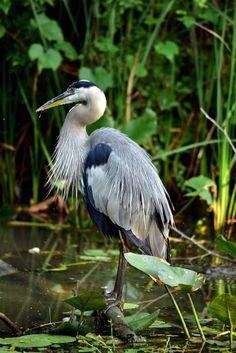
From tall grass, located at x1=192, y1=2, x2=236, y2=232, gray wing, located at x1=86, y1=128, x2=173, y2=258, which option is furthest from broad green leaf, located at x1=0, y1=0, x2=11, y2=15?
gray wing, located at x1=86, y1=128, x2=173, y2=258

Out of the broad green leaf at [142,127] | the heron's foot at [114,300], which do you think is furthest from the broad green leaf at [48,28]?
the heron's foot at [114,300]

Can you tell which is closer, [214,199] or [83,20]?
[214,199]

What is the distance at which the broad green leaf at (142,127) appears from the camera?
267 inches

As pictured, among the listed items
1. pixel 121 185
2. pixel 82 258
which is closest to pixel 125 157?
pixel 121 185

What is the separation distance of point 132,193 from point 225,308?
3.99ft

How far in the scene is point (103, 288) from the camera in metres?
5.50

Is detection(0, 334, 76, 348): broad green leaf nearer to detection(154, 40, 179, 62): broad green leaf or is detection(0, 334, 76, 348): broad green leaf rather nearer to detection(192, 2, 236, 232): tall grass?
detection(192, 2, 236, 232): tall grass

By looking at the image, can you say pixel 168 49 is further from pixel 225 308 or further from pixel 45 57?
pixel 225 308

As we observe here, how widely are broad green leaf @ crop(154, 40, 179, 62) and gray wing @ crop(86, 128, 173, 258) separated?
2.02 metres

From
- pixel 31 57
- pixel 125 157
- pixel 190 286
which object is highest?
pixel 31 57

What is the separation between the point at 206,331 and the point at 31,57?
10.6ft

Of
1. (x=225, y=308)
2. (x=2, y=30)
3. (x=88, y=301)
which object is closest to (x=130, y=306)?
(x=88, y=301)

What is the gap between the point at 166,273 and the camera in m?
4.05

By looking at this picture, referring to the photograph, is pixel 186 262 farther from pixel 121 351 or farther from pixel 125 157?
pixel 121 351
